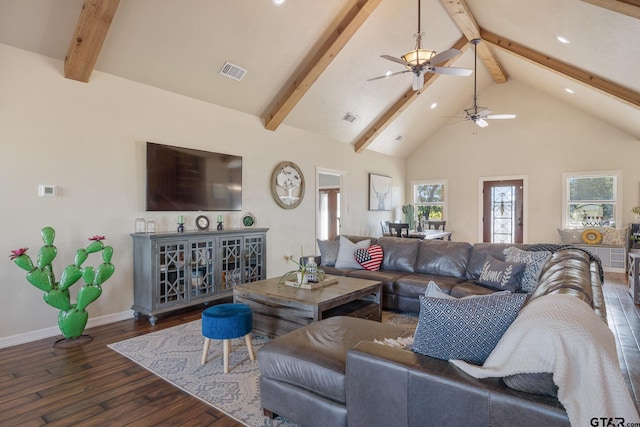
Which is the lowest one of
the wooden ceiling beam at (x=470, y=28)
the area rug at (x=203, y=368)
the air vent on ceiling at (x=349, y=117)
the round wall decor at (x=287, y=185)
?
the area rug at (x=203, y=368)

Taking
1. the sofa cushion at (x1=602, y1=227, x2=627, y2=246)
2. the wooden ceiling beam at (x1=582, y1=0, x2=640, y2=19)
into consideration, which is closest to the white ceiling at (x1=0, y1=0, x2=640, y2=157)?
the wooden ceiling beam at (x1=582, y1=0, x2=640, y2=19)

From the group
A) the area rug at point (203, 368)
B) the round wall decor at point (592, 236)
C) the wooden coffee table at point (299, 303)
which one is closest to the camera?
the area rug at point (203, 368)

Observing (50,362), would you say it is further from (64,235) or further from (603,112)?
(603,112)

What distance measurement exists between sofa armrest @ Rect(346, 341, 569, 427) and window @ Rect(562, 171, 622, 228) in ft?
26.6

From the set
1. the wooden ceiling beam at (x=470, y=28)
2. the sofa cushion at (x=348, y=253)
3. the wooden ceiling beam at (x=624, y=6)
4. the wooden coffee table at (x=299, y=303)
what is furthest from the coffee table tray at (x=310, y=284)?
the wooden ceiling beam at (x=470, y=28)

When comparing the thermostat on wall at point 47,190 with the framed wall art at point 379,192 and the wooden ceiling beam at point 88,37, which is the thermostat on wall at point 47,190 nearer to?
the wooden ceiling beam at point 88,37

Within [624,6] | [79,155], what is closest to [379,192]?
[624,6]

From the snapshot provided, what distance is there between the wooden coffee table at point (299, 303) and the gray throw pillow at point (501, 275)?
119 centimetres

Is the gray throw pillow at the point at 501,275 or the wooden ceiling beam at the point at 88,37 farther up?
the wooden ceiling beam at the point at 88,37

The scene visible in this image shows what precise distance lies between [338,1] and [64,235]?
410 cm

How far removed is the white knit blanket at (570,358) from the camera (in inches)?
42.5

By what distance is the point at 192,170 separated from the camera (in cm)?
470

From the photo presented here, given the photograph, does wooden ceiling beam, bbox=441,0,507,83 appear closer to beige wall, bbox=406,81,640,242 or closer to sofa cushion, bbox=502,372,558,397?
beige wall, bbox=406,81,640,242

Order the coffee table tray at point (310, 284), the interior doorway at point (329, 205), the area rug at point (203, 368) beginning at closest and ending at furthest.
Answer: the area rug at point (203, 368)
the coffee table tray at point (310, 284)
the interior doorway at point (329, 205)
